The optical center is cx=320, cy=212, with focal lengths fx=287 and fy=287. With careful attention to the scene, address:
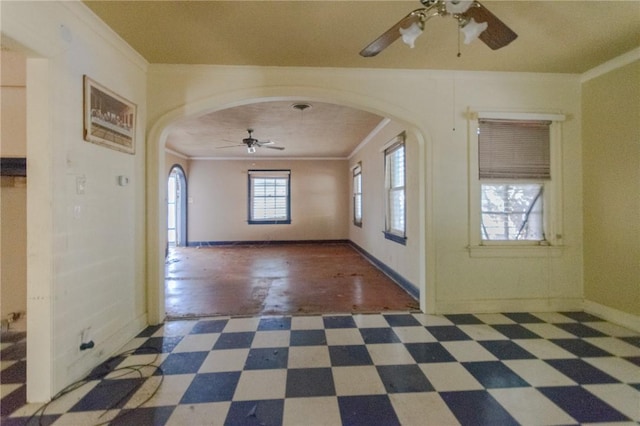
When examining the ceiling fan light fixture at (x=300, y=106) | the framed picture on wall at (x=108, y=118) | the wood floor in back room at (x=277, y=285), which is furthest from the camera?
the ceiling fan light fixture at (x=300, y=106)

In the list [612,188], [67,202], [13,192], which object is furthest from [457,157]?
[13,192]

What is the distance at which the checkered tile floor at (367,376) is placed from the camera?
164 cm

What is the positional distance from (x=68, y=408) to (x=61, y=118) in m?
1.79

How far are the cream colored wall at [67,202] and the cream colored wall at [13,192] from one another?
734 mm

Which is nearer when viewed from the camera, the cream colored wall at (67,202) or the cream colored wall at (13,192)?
the cream colored wall at (67,202)

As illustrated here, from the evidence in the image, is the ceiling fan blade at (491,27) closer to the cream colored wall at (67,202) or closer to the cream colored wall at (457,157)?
the cream colored wall at (457,157)

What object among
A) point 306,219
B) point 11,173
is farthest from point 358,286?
point 306,219

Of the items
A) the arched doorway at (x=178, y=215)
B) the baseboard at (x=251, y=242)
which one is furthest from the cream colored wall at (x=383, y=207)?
the arched doorway at (x=178, y=215)

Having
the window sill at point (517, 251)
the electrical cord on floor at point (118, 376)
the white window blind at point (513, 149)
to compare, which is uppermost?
the white window blind at point (513, 149)

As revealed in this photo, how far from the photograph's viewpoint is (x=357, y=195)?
757 cm

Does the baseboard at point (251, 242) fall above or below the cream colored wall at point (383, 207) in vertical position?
below

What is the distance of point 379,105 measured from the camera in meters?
3.07

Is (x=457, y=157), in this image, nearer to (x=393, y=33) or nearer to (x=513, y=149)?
(x=513, y=149)

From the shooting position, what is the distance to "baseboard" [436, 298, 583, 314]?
3129 mm
